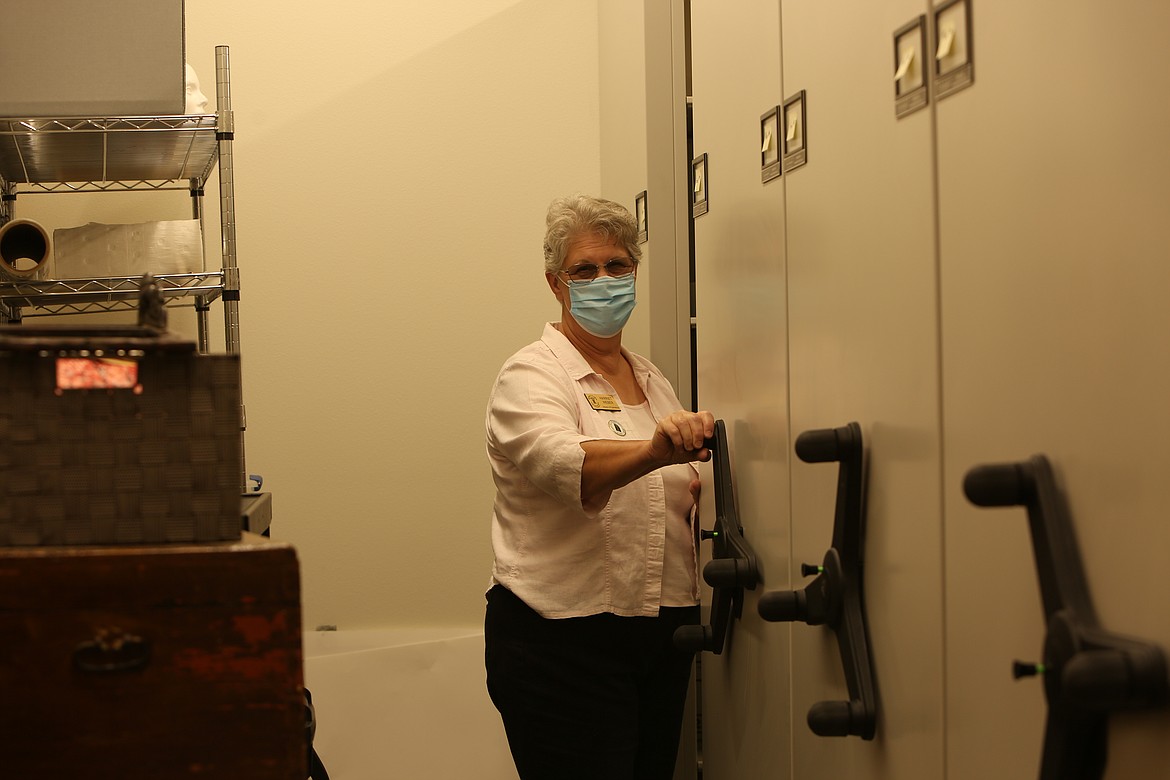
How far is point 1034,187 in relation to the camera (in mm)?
886

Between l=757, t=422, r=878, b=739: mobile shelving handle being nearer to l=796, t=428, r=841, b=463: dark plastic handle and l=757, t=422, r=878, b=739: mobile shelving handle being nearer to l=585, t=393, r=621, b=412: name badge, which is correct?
l=796, t=428, r=841, b=463: dark plastic handle

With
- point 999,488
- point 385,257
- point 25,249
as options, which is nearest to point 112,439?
point 999,488

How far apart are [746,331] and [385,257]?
1456 millimetres

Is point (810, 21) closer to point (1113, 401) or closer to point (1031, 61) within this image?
point (1031, 61)

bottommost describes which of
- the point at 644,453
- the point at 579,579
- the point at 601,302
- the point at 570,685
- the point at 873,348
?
the point at 570,685

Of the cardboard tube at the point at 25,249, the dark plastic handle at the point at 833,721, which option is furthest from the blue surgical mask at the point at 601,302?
the cardboard tube at the point at 25,249

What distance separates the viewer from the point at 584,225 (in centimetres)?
189

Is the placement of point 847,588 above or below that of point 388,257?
below

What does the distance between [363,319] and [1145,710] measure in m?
2.39

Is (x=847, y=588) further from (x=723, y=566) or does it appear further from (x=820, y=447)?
(x=723, y=566)

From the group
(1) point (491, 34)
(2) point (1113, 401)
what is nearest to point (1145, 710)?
(2) point (1113, 401)

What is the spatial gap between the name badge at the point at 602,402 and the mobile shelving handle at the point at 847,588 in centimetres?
58

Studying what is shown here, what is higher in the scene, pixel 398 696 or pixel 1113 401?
pixel 1113 401

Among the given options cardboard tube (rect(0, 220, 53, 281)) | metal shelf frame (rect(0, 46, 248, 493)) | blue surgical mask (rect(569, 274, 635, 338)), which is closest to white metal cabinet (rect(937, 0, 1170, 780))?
blue surgical mask (rect(569, 274, 635, 338))
